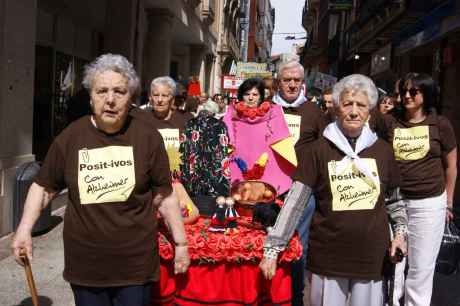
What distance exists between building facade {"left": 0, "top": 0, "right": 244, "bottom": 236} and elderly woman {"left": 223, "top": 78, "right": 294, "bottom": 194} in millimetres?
3159

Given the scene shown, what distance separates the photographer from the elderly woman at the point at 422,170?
3.96m

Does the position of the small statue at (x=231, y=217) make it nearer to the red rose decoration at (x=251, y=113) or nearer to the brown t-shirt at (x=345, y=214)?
the brown t-shirt at (x=345, y=214)

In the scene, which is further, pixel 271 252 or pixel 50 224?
pixel 50 224

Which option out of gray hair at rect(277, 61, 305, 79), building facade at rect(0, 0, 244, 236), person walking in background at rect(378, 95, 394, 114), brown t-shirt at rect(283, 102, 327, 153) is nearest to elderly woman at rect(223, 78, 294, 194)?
brown t-shirt at rect(283, 102, 327, 153)

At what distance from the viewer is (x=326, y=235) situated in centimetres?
285

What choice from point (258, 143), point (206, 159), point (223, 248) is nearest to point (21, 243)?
point (223, 248)

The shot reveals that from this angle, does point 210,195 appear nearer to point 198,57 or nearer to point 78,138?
point 78,138

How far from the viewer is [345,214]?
2824 millimetres

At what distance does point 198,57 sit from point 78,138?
19634 millimetres

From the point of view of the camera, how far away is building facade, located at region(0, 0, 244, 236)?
20.1 feet

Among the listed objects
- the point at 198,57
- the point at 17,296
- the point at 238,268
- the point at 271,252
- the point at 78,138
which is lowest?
the point at 17,296

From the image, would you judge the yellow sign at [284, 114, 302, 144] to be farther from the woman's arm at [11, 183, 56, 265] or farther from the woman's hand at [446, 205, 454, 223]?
the woman's arm at [11, 183, 56, 265]

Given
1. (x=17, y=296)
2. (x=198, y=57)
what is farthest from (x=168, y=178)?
(x=198, y=57)

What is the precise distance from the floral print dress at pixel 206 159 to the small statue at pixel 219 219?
1.35 feet
